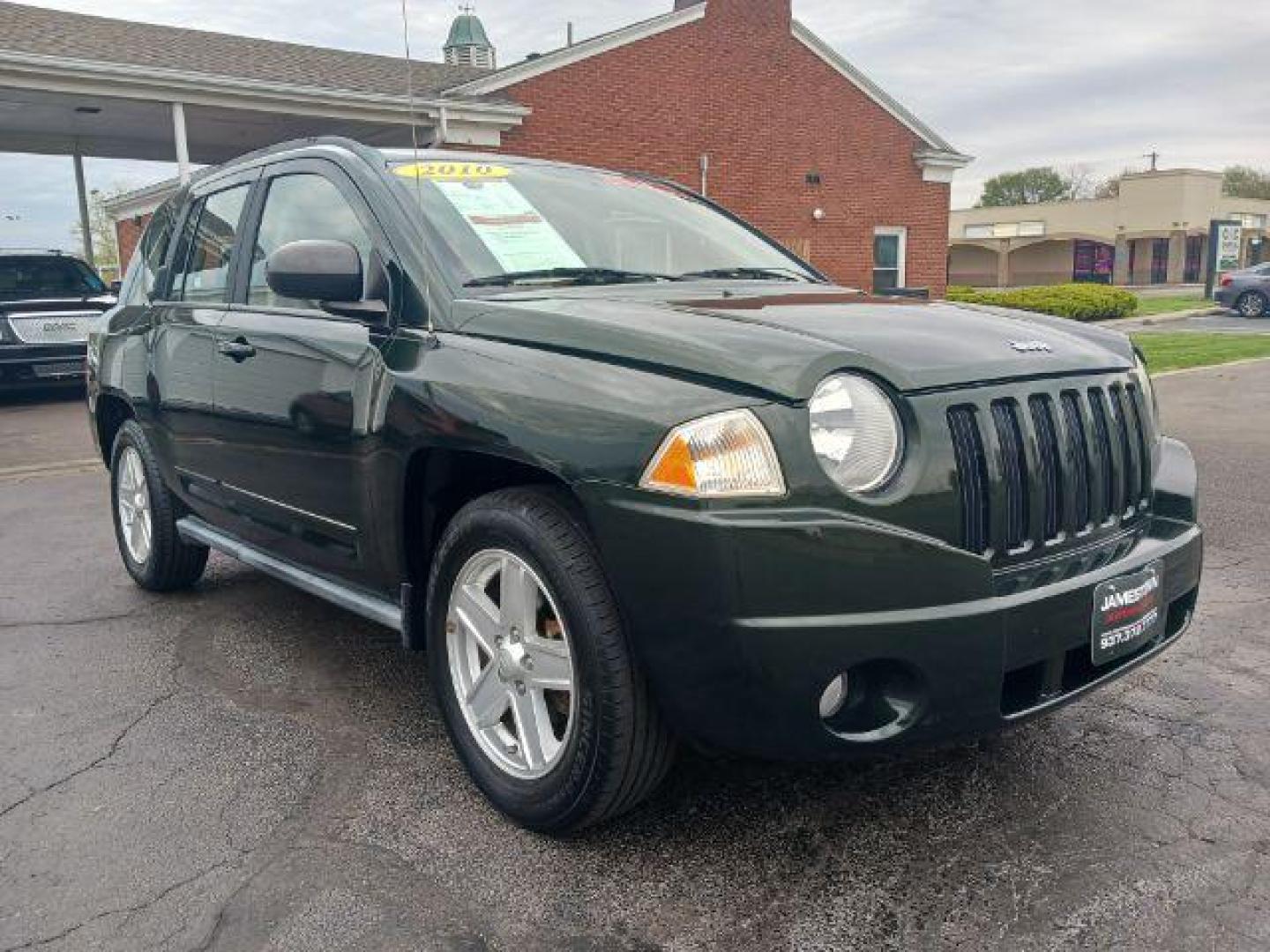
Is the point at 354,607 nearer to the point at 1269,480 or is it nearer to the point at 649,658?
the point at 649,658

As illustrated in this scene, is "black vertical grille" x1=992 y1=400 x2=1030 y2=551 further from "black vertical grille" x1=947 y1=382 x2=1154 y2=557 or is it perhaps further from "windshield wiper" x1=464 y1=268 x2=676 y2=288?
"windshield wiper" x1=464 y1=268 x2=676 y2=288

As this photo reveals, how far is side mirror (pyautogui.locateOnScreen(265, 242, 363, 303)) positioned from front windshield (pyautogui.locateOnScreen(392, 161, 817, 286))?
0.89 feet

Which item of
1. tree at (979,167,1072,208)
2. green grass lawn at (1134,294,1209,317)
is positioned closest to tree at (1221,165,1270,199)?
tree at (979,167,1072,208)

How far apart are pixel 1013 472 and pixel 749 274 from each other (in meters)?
1.53

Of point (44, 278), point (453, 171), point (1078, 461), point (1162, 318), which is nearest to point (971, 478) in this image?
point (1078, 461)

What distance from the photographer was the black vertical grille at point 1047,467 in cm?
232

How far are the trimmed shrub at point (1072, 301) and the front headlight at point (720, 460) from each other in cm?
1957

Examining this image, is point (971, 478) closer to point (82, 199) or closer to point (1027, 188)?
point (82, 199)

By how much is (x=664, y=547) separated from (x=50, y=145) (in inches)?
839

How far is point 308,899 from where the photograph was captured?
7.90 feet

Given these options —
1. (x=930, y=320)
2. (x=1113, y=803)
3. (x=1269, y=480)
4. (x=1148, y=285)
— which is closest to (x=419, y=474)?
(x=930, y=320)

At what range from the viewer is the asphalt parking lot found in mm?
2289

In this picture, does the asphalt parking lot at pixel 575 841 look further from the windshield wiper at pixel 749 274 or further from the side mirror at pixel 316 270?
the windshield wiper at pixel 749 274

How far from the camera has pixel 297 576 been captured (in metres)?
3.60
